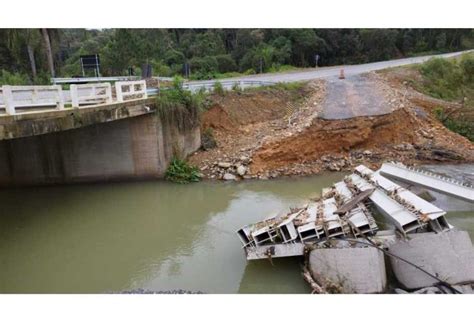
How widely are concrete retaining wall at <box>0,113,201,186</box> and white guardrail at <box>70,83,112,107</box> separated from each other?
183cm

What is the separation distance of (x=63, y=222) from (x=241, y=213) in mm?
5310

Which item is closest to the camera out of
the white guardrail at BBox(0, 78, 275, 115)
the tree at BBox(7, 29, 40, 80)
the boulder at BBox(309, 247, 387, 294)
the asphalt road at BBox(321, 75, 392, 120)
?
the boulder at BBox(309, 247, 387, 294)

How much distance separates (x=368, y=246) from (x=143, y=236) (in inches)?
233

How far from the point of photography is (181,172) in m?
14.6

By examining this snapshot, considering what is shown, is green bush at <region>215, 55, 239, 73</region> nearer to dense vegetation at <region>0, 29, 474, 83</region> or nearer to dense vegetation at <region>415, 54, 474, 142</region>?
dense vegetation at <region>0, 29, 474, 83</region>

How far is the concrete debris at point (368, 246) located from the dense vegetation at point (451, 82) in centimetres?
1167

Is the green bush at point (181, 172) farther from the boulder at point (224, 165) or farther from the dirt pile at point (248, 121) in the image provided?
the boulder at point (224, 165)

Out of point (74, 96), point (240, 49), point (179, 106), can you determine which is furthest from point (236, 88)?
point (240, 49)

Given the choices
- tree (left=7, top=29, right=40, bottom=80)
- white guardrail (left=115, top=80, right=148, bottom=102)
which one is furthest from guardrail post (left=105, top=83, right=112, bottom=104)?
tree (left=7, top=29, right=40, bottom=80)

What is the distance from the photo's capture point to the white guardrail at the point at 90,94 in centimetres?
1042

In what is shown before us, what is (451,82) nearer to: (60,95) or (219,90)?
(219,90)

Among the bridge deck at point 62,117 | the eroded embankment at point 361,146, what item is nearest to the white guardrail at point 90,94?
the bridge deck at point 62,117

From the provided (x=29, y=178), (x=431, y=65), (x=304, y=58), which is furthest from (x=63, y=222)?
(x=304, y=58)

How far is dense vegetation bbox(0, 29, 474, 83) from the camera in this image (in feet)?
97.8
